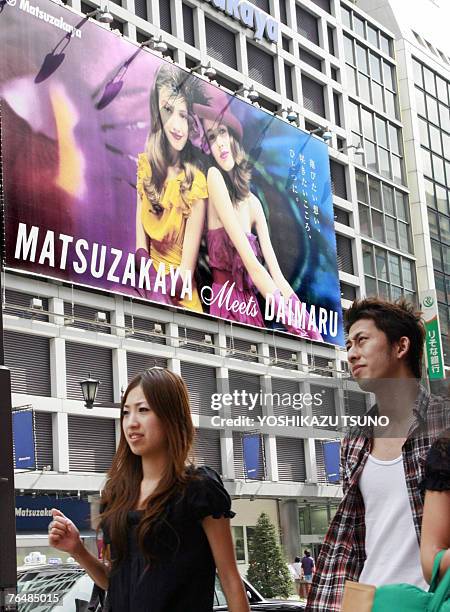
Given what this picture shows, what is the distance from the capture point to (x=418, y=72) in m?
44.3

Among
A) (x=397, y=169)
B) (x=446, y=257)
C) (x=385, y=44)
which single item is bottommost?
(x=446, y=257)

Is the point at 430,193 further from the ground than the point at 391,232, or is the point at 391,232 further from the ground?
the point at 430,193

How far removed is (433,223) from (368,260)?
4314 mm

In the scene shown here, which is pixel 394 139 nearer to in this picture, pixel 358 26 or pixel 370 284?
pixel 358 26

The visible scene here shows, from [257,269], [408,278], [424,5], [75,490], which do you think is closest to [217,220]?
[257,269]

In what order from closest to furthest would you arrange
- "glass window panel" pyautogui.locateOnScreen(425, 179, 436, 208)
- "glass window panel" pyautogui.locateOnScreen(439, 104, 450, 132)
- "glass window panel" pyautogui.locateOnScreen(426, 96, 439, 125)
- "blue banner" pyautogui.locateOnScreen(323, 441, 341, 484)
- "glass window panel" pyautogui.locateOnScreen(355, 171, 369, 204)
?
1. "blue banner" pyautogui.locateOnScreen(323, 441, 341, 484)
2. "glass window panel" pyautogui.locateOnScreen(355, 171, 369, 204)
3. "glass window panel" pyautogui.locateOnScreen(425, 179, 436, 208)
4. "glass window panel" pyautogui.locateOnScreen(426, 96, 439, 125)
5. "glass window panel" pyautogui.locateOnScreen(439, 104, 450, 132)

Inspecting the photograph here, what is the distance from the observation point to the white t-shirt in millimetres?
3010

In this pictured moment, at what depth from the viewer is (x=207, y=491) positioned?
3.09 m

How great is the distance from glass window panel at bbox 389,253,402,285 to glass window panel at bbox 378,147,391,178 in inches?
108

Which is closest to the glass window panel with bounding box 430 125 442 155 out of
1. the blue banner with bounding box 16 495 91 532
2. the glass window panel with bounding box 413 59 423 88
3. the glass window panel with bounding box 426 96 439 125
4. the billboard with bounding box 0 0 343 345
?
the glass window panel with bounding box 426 96 439 125

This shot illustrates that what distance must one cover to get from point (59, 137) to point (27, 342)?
4882 mm

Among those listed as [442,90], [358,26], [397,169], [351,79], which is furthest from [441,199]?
[358,26]

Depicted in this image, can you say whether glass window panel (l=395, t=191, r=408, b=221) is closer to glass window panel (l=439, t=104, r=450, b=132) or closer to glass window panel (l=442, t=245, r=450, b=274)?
glass window panel (l=442, t=245, r=450, b=274)

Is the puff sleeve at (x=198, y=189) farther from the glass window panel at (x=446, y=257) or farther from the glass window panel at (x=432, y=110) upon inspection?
the glass window panel at (x=432, y=110)
